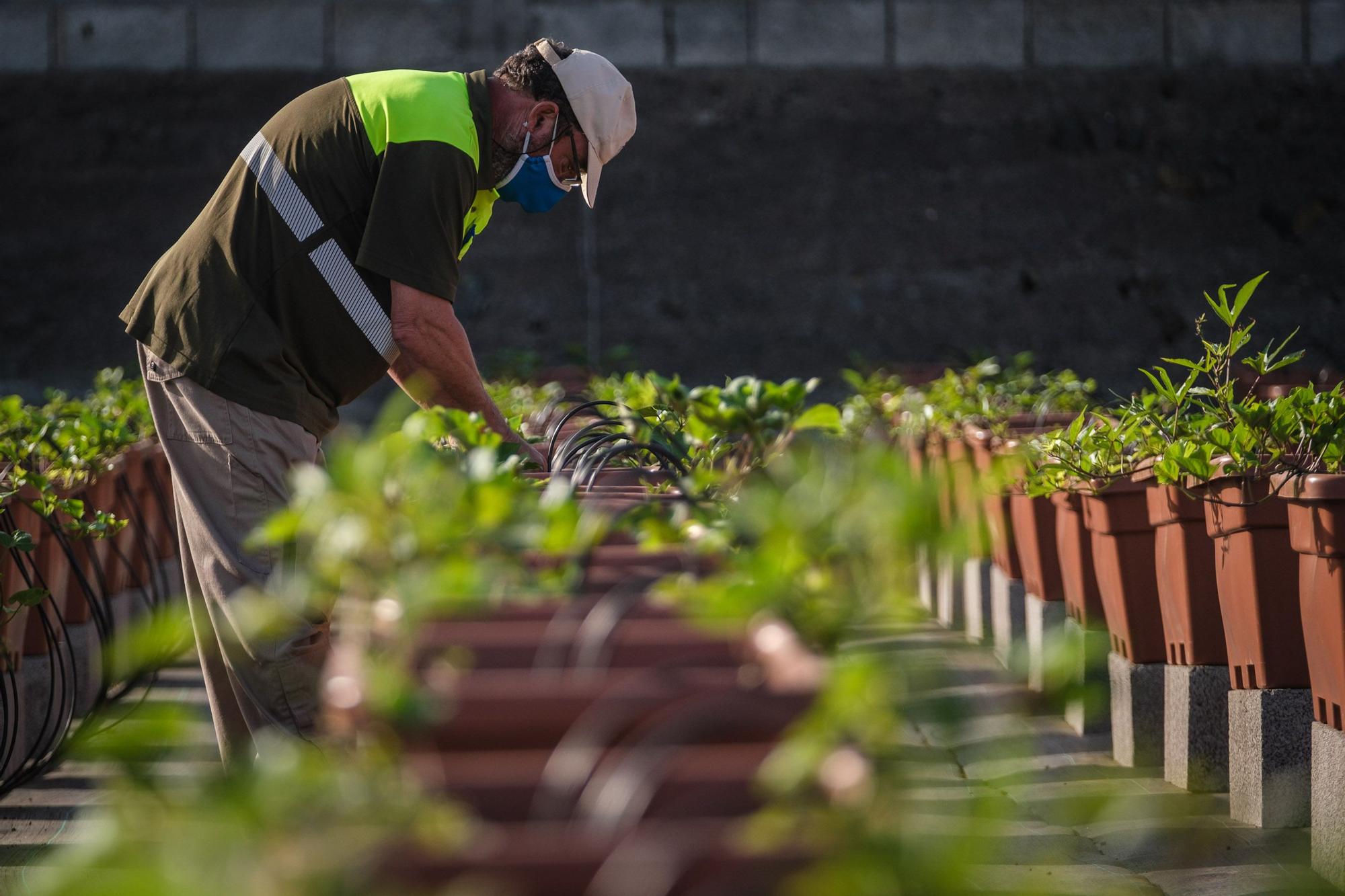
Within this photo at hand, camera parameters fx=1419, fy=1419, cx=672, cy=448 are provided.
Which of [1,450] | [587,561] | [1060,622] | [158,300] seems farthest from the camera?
[1060,622]

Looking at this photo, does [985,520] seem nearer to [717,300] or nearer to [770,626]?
[770,626]

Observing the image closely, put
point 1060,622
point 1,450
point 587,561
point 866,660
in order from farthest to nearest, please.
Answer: point 1060,622
point 1,450
point 587,561
point 866,660

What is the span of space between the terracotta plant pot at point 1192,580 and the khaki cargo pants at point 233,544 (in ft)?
6.68

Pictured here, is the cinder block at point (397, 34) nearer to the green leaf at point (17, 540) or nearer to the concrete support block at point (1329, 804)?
the green leaf at point (17, 540)

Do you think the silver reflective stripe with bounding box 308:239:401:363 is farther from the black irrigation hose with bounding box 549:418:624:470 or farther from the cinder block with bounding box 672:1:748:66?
the cinder block with bounding box 672:1:748:66

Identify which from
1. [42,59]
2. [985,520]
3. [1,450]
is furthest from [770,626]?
[42,59]

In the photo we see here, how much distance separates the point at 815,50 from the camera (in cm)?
1256

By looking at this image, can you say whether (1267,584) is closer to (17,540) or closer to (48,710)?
(17,540)

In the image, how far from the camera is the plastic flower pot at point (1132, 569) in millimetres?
3775

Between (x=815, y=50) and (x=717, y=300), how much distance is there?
2.38 meters

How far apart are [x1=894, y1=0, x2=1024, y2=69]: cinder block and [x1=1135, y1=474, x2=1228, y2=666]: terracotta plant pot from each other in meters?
9.82

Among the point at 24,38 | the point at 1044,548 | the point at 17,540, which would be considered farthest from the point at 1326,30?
the point at 17,540

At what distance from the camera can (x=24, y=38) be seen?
12.3 meters

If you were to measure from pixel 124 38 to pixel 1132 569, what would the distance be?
11.1 m
